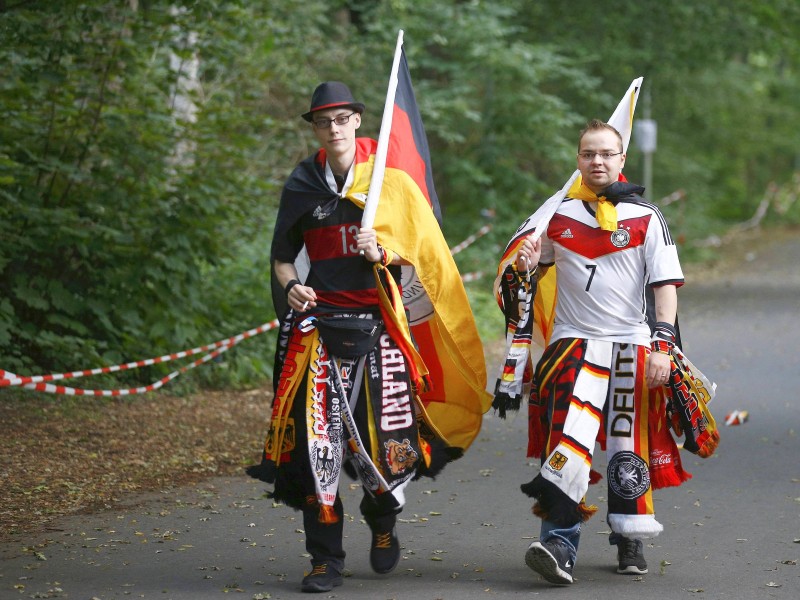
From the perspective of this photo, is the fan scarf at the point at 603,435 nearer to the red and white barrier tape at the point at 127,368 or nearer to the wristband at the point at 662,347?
the wristband at the point at 662,347

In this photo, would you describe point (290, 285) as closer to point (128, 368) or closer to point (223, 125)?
point (128, 368)

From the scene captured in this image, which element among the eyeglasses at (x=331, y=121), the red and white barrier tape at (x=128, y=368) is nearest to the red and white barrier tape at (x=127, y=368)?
the red and white barrier tape at (x=128, y=368)

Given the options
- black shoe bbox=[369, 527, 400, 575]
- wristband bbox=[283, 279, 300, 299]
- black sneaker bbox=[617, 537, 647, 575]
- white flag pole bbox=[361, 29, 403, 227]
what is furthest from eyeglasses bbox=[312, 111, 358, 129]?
black sneaker bbox=[617, 537, 647, 575]

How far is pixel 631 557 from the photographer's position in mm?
5832

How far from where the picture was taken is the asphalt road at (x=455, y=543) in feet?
18.5

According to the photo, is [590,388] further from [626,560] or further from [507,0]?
[507,0]

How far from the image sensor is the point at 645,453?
5.74 meters

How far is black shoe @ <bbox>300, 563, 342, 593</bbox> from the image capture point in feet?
18.3

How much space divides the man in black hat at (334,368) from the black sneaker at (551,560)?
2.22 ft

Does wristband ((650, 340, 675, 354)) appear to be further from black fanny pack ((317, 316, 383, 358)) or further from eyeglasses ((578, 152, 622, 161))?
black fanny pack ((317, 316, 383, 358))

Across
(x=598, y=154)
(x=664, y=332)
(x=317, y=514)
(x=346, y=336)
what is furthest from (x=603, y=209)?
(x=317, y=514)

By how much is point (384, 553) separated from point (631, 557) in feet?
3.56

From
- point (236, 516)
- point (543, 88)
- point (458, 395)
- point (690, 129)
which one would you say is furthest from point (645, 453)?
point (690, 129)

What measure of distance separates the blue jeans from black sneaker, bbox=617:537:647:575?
257 mm
